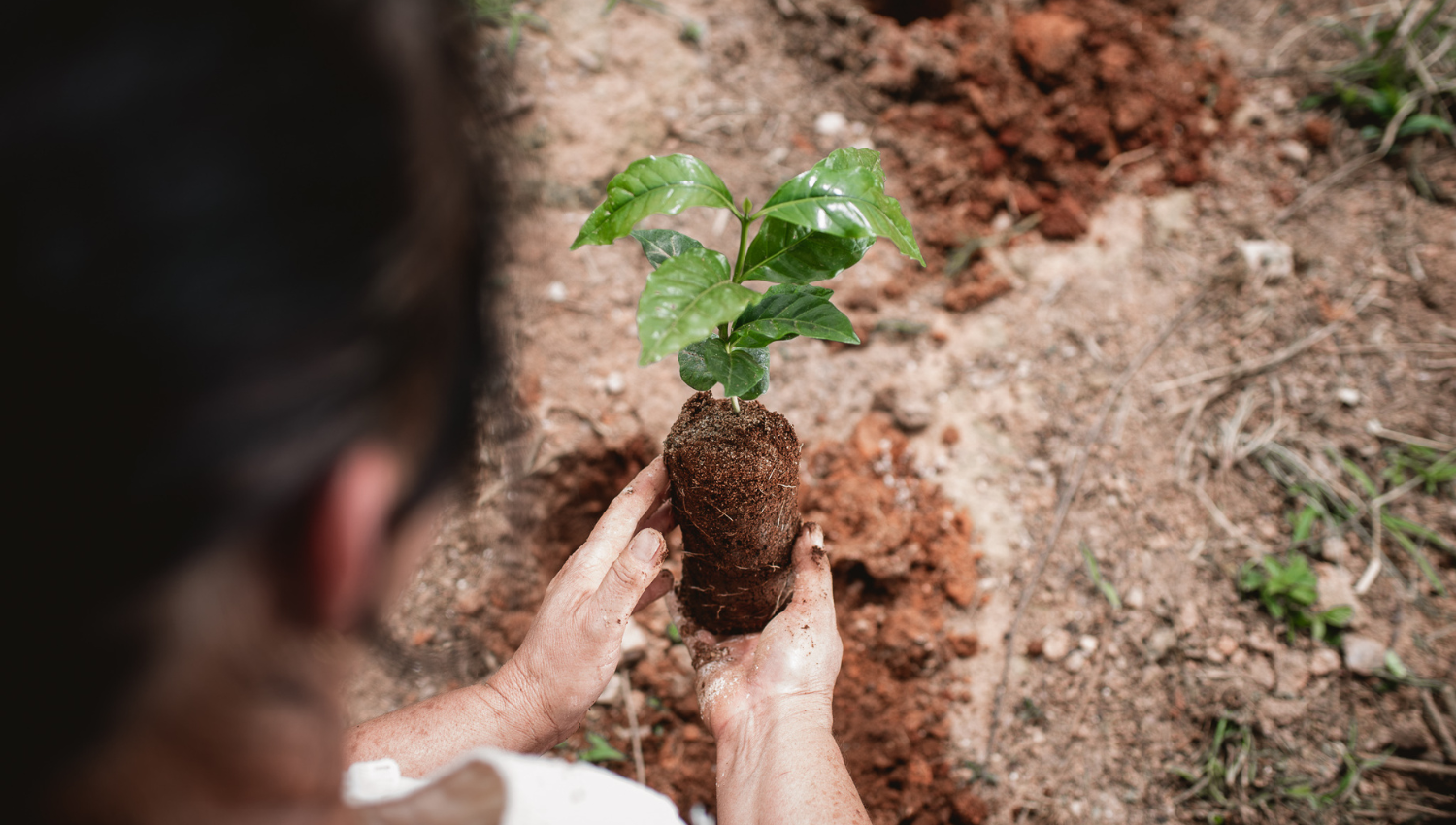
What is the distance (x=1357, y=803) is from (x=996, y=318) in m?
1.89

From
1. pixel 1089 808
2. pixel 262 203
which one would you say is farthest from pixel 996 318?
pixel 262 203

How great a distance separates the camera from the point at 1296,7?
3080 millimetres

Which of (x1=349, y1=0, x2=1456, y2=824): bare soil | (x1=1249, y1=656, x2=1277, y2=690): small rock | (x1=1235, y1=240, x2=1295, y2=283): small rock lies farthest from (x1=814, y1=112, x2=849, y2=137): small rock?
(x1=1249, y1=656, x2=1277, y2=690): small rock

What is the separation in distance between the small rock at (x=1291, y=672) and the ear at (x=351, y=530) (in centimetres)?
266

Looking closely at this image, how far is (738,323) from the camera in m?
1.38

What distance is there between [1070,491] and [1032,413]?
0.31 metres

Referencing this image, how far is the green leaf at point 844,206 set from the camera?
1078mm

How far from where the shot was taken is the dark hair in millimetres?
490

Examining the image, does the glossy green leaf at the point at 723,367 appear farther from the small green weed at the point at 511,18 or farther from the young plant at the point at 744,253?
the small green weed at the point at 511,18

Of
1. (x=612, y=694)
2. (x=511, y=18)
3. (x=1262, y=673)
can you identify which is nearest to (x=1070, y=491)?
(x=1262, y=673)

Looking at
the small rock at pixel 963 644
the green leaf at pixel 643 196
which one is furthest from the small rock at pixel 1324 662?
the green leaf at pixel 643 196

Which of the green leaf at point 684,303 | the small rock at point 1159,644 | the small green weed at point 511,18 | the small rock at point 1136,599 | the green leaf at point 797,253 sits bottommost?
the small rock at point 1159,644

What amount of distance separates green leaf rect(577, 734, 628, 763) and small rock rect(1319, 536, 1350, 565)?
8.04 ft

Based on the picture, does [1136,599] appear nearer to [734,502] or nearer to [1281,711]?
[1281,711]
